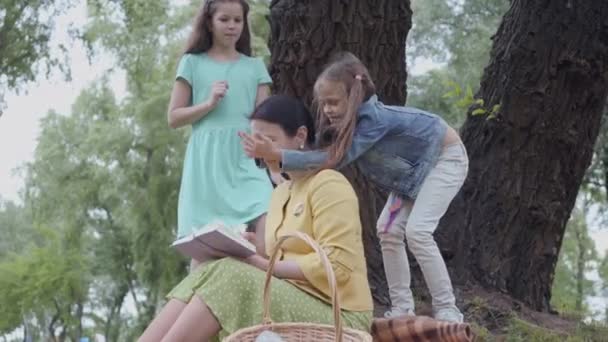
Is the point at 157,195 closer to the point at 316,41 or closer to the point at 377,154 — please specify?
the point at 316,41

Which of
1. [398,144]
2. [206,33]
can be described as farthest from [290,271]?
[206,33]

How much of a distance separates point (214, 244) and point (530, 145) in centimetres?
339

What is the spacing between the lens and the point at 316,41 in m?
5.88

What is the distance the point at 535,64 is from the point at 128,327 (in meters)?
24.2

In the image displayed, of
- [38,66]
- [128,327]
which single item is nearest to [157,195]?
[38,66]

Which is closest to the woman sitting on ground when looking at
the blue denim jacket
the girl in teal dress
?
the blue denim jacket

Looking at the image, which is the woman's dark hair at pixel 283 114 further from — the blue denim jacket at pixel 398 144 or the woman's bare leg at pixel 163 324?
the woman's bare leg at pixel 163 324

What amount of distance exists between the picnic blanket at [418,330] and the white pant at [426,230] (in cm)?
55

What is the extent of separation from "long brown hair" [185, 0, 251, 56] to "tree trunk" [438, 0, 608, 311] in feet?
5.72

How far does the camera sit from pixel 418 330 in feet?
12.6

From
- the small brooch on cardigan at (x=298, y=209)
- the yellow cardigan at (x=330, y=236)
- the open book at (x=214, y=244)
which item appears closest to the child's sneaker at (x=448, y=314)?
the yellow cardigan at (x=330, y=236)

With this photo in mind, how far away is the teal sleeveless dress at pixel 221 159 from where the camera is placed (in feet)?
17.0

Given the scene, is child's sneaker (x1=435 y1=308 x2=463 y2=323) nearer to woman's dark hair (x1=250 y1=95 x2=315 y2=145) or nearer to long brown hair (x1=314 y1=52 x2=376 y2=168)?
long brown hair (x1=314 y1=52 x2=376 y2=168)

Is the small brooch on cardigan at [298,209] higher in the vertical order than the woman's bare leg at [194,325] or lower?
higher
